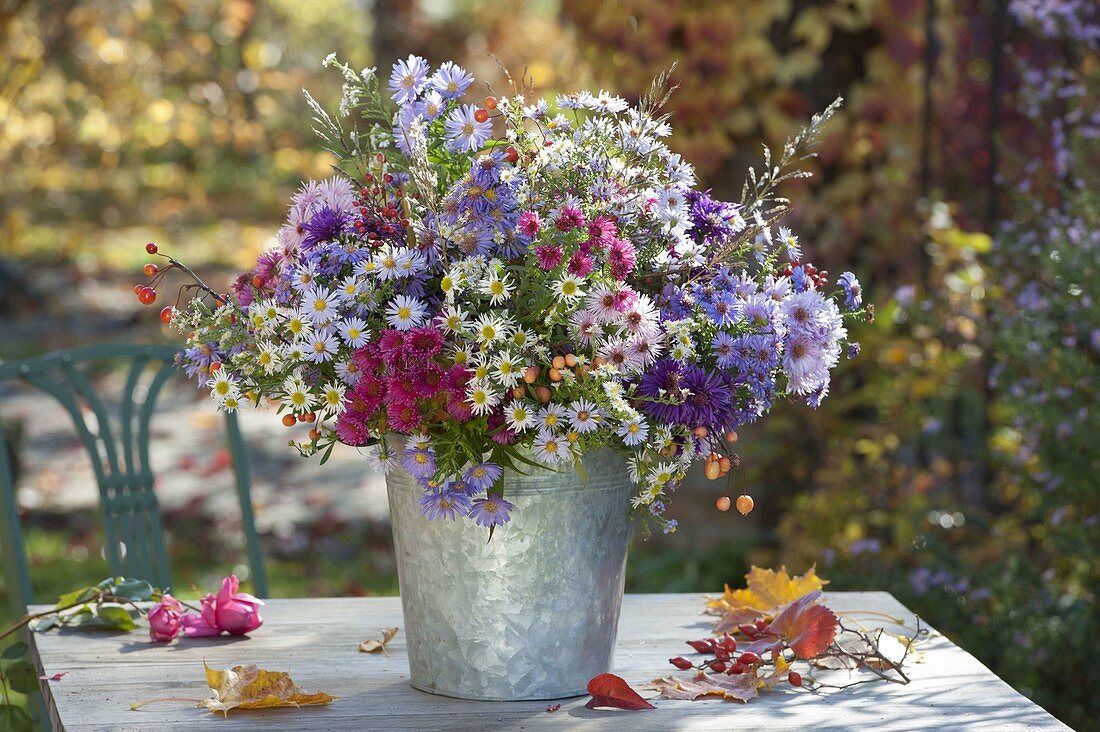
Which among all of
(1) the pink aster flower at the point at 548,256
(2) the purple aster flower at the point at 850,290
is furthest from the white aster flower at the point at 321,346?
(2) the purple aster flower at the point at 850,290

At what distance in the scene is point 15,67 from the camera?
5422 mm

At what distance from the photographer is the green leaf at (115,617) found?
175cm

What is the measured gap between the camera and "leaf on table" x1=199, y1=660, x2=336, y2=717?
1.43 meters

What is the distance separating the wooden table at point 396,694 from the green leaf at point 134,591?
54mm

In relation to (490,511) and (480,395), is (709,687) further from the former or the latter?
(480,395)

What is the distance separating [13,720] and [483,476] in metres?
0.86

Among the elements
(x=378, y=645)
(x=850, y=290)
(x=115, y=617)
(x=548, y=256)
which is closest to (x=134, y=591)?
(x=115, y=617)

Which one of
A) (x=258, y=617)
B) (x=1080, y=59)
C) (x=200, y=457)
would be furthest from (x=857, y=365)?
(x=200, y=457)

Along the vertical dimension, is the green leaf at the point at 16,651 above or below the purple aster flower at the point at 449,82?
below

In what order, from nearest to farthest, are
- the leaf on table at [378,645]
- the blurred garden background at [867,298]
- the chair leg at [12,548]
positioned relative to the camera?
1. the leaf on table at [378,645]
2. the chair leg at [12,548]
3. the blurred garden background at [867,298]

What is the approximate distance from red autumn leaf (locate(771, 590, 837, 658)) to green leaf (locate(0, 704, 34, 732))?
103cm

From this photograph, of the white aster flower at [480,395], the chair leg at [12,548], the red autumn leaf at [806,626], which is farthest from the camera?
the chair leg at [12,548]

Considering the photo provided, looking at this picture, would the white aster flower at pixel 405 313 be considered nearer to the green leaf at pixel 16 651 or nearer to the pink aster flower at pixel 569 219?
the pink aster flower at pixel 569 219

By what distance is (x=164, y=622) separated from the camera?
1707 millimetres
